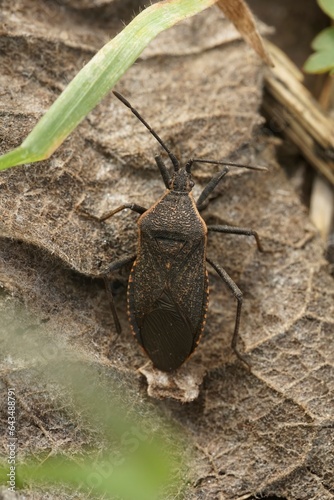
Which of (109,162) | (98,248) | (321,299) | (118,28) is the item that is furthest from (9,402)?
(118,28)

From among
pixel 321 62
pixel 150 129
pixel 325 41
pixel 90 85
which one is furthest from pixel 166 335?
pixel 325 41

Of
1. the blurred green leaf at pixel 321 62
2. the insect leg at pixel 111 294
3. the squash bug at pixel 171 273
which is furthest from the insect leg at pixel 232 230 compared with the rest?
the blurred green leaf at pixel 321 62

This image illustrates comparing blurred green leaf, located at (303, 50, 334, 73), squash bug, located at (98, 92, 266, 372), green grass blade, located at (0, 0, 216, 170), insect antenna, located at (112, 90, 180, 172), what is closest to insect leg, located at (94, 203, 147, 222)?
squash bug, located at (98, 92, 266, 372)

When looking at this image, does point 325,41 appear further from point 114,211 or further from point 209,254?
point 114,211

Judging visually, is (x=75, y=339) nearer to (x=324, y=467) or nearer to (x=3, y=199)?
(x=3, y=199)

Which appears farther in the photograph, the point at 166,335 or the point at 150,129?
the point at 150,129

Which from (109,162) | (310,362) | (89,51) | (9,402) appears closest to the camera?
(9,402)
